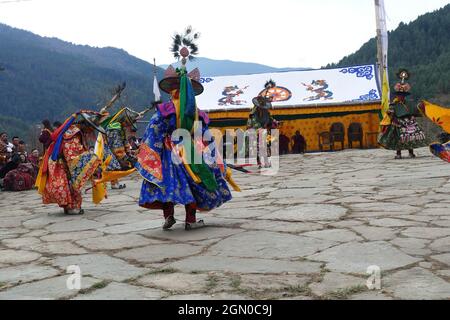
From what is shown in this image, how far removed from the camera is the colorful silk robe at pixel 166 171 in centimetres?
543

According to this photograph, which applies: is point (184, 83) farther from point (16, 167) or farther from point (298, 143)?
point (298, 143)

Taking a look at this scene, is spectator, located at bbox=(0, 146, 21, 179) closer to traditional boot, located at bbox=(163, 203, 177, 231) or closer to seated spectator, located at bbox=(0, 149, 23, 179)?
seated spectator, located at bbox=(0, 149, 23, 179)

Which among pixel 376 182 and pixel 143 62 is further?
pixel 143 62

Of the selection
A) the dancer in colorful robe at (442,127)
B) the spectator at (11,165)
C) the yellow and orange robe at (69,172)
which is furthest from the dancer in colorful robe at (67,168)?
the spectator at (11,165)

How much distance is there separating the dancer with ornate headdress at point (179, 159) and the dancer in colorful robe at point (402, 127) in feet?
26.3

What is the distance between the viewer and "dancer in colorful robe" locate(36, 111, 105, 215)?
7809mm

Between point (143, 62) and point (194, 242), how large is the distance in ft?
605

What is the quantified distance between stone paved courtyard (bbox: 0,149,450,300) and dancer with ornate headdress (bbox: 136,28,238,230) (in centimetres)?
31

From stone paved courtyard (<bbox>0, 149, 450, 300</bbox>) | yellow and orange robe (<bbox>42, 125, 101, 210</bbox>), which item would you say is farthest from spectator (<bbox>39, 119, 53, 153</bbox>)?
stone paved courtyard (<bbox>0, 149, 450, 300</bbox>)

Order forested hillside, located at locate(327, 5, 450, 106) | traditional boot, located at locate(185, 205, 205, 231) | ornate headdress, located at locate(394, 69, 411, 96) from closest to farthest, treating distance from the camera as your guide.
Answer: traditional boot, located at locate(185, 205, 205, 231), ornate headdress, located at locate(394, 69, 411, 96), forested hillside, located at locate(327, 5, 450, 106)

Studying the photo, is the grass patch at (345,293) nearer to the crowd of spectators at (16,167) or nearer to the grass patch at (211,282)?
the grass patch at (211,282)

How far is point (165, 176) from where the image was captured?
5504 millimetres
